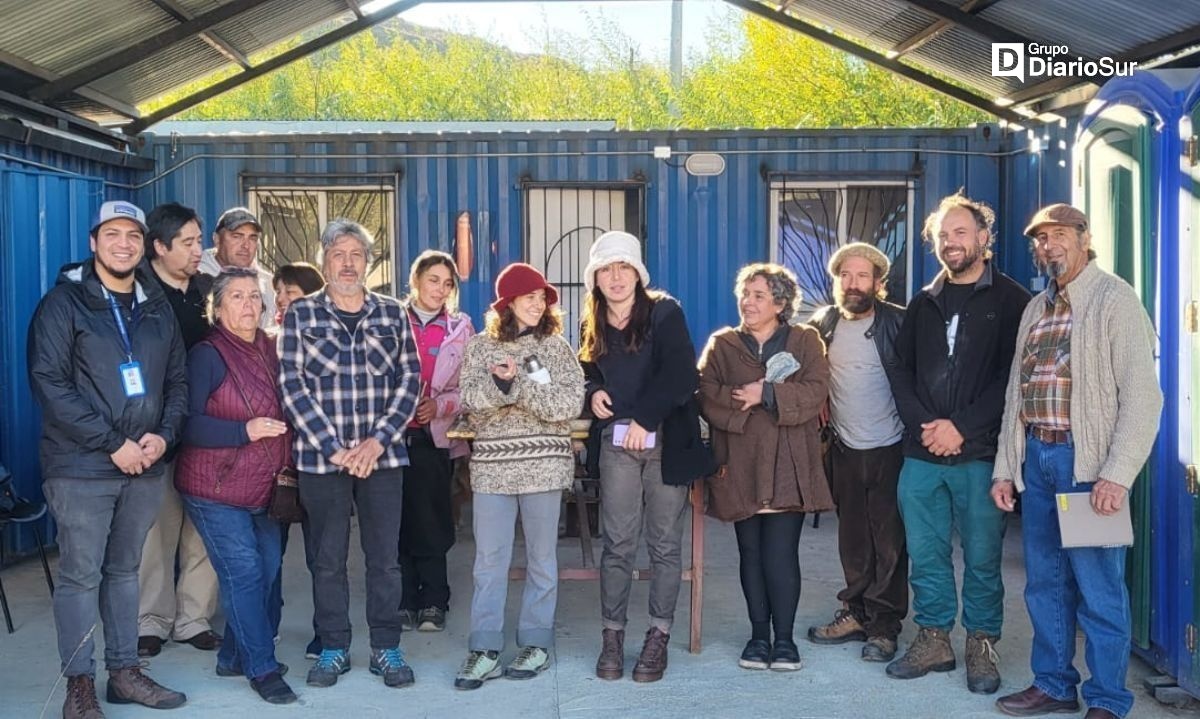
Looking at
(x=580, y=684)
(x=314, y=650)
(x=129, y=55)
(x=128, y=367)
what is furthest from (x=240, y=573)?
(x=129, y=55)

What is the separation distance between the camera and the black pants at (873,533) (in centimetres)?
521

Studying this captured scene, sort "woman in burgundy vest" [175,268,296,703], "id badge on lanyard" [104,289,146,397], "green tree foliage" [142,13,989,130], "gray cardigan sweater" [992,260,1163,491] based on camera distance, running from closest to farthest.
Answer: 1. "gray cardigan sweater" [992,260,1163,491]
2. "id badge on lanyard" [104,289,146,397]
3. "woman in burgundy vest" [175,268,296,703]
4. "green tree foliage" [142,13,989,130]

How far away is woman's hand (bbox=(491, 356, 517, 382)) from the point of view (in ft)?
15.5

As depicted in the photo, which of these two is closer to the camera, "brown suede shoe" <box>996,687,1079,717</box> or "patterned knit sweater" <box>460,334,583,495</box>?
"brown suede shoe" <box>996,687,1079,717</box>

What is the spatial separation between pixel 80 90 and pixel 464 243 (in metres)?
2.65

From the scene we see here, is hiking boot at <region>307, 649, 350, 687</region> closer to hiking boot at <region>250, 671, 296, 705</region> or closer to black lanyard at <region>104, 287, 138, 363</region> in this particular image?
hiking boot at <region>250, 671, 296, 705</region>

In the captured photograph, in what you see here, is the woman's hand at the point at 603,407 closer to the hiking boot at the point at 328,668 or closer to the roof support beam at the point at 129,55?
the hiking boot at the point at 328,668

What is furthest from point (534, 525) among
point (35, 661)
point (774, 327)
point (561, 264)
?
point (561, 264)

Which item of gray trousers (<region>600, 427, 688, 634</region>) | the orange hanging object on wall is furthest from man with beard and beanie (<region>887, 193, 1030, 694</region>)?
the orange hanging object on wall

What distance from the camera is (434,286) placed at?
5645 millimetres

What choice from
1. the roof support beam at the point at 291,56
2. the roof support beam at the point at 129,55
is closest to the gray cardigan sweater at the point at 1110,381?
the roof support beam at the point at 129,55

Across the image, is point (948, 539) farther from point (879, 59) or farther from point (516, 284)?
point (879, 59)

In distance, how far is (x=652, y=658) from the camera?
16.4 ft

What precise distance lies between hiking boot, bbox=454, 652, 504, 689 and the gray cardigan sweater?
2.35m
